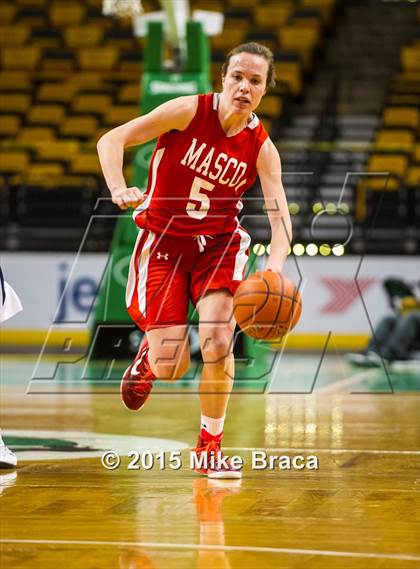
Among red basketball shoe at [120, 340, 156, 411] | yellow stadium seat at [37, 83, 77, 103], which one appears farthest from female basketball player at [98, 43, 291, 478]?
yellow stadium seat at [37, 83, 77, 103]

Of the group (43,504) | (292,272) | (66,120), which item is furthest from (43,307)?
(43,504)

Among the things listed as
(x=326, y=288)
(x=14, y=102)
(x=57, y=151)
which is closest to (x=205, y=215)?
(x=326, y=288)

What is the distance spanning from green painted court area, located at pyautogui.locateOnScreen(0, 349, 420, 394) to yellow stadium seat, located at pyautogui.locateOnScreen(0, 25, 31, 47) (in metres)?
9.21

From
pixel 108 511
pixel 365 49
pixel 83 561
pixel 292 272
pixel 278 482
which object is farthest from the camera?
pixel 365 49

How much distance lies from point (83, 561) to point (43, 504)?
990mm

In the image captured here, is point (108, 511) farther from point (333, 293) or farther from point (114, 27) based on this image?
point (114, 27)

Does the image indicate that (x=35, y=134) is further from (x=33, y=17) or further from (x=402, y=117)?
(x=402, y=117)

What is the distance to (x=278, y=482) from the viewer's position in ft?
17.3

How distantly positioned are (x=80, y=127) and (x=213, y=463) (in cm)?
1298

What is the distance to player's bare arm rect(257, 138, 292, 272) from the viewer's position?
554 centimetres

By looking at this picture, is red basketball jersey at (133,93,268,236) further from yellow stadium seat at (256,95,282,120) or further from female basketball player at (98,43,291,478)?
yellow stadium seat at (256,95,282,120)

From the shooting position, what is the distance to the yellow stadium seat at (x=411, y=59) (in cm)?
1862

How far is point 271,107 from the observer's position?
17.4m

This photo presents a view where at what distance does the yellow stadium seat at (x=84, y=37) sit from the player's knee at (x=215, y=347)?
15.8 m
